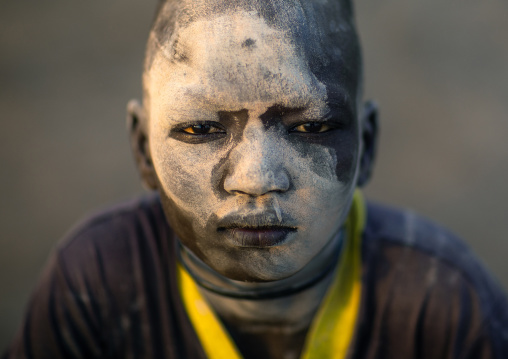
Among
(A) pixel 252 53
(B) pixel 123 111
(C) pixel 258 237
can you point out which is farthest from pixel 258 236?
(B) pixel 123 111

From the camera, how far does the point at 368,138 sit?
0.96 metres

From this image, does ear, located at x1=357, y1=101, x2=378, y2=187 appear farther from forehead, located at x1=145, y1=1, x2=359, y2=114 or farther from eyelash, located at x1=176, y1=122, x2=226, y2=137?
eyelash, located at x1=176, y1=122, x2=226, y2=137

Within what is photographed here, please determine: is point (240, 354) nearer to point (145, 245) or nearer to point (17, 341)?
point (145, 245)

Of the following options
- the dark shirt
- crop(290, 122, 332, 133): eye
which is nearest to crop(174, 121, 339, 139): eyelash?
crop(290, 122, 332, 133): eye

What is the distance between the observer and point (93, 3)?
272cm

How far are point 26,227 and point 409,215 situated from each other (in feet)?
5.01

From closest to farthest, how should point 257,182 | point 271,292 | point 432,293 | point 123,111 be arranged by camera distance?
point 257,182
point 271,292
point 432,293
point 123,111

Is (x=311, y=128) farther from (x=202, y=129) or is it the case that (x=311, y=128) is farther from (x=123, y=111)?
(x=123, y=111)

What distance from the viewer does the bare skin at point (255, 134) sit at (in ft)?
2.49

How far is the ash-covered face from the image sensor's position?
759mm

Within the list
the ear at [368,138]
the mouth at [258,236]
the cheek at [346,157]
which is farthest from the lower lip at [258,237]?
the ear at [368,138]

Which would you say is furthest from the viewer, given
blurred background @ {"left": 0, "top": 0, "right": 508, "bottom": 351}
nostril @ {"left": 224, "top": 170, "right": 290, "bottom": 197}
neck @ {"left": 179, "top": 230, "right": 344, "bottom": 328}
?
blurred background @ {"left": 0, "top": 0, "right": 508, "bottom": 351}

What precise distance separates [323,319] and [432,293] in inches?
7.9

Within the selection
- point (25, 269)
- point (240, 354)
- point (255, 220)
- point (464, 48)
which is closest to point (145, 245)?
point (240, 354)
